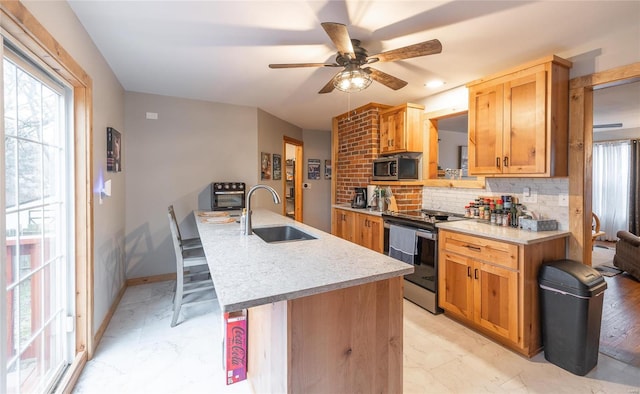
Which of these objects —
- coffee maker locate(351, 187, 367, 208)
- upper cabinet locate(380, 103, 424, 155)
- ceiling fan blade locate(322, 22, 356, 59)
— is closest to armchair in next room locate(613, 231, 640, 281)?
upper cabinet locate(380, 103, 424, 155)

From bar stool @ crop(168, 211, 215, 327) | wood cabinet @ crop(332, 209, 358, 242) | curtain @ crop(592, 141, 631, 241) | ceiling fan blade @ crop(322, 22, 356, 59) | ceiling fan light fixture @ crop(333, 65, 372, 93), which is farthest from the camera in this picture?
curtain @ crop(592, 141, 631, 241)

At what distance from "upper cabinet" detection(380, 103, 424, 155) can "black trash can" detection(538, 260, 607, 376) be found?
193 centimetres

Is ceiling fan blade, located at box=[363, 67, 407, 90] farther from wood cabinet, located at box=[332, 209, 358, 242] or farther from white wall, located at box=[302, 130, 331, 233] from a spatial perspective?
white wall, located at box=[302, 130, 331, 233]

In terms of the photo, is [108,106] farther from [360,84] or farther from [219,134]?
[360,84]

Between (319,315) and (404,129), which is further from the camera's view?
(404,129)

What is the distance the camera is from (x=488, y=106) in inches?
104

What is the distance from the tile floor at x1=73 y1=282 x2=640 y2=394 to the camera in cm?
184

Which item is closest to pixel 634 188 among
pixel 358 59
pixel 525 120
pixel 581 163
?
pixel 581 163

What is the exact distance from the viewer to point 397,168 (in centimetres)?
352

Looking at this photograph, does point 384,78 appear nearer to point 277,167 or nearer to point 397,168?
point 397,168

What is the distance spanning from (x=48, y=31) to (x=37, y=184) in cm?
81

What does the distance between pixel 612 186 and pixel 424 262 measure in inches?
225

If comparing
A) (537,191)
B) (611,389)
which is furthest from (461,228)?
(611,389)

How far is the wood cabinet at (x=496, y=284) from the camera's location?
215 centimetres
